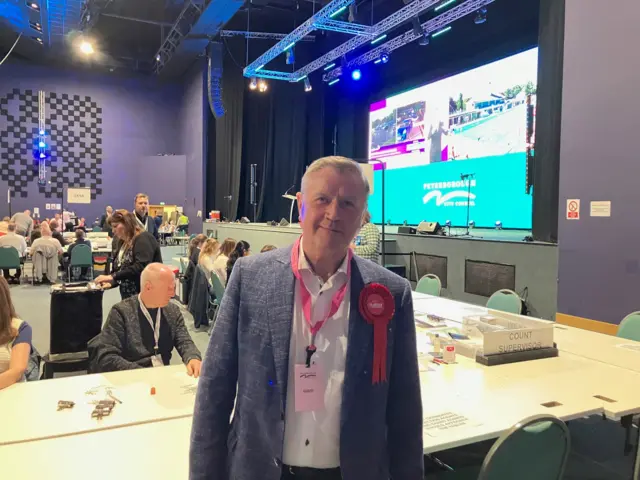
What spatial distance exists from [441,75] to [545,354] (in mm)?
7392

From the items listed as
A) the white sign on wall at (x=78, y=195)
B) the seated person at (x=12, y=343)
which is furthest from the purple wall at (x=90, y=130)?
the seated person at (x=12, y=343)

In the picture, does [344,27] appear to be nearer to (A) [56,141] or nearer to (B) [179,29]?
(B) [179,29]

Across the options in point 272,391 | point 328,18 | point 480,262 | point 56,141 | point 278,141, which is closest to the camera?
point 272,391

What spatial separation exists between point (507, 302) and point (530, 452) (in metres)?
2.57

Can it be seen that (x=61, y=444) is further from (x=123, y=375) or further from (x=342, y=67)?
(x=342, y=67)

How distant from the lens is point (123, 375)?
2.21 metres

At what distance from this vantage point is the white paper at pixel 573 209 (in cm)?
508

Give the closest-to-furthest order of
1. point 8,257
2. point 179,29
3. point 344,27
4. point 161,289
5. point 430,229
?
point 161,289
point 430,229
point 344,27
point 8,257
point 179,29

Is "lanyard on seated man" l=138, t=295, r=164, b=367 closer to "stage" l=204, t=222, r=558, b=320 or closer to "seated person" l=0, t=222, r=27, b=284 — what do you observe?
"stage" l=204, t=222, r=558, b=320

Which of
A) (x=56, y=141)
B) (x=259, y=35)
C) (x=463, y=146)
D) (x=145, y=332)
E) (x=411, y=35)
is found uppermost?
(x=259, y=35)

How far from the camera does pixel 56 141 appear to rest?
47.4 feet

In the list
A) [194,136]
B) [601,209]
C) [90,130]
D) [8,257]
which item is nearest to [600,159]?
[601,209]

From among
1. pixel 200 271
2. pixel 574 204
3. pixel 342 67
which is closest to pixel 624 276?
pixel 574 204

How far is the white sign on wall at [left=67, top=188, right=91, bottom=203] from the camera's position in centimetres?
1325
